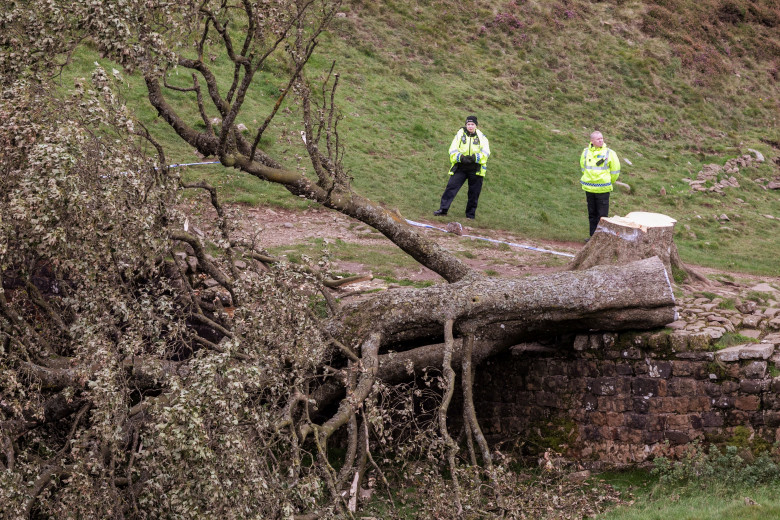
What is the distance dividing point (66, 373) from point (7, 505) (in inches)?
62.5

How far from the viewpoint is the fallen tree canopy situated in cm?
677

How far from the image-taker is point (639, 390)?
32.6ft

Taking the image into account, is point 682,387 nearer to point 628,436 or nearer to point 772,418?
point 628,436

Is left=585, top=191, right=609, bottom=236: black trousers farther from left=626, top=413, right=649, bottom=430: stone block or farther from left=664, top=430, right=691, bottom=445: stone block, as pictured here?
left=664, top=430, right=691, bottom=445: stone block

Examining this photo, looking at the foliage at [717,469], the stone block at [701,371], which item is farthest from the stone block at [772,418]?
the stone block at [701,371]

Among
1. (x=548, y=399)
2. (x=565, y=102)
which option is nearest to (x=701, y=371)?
(x=548, y=399)

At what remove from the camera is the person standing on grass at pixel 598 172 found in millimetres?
15180

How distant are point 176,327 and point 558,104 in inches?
754

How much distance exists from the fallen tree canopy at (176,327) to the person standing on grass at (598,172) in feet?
16.9

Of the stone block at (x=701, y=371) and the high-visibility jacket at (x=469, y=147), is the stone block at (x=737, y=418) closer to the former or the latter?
the stone block at (x=701, y=371)

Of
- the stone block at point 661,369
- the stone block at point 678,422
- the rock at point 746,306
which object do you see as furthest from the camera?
the rock at point 746,306

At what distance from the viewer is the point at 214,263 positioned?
9703 mm

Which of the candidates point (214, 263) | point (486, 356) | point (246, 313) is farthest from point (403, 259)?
point (246, 313)

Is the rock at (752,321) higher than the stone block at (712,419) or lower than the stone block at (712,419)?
higher
